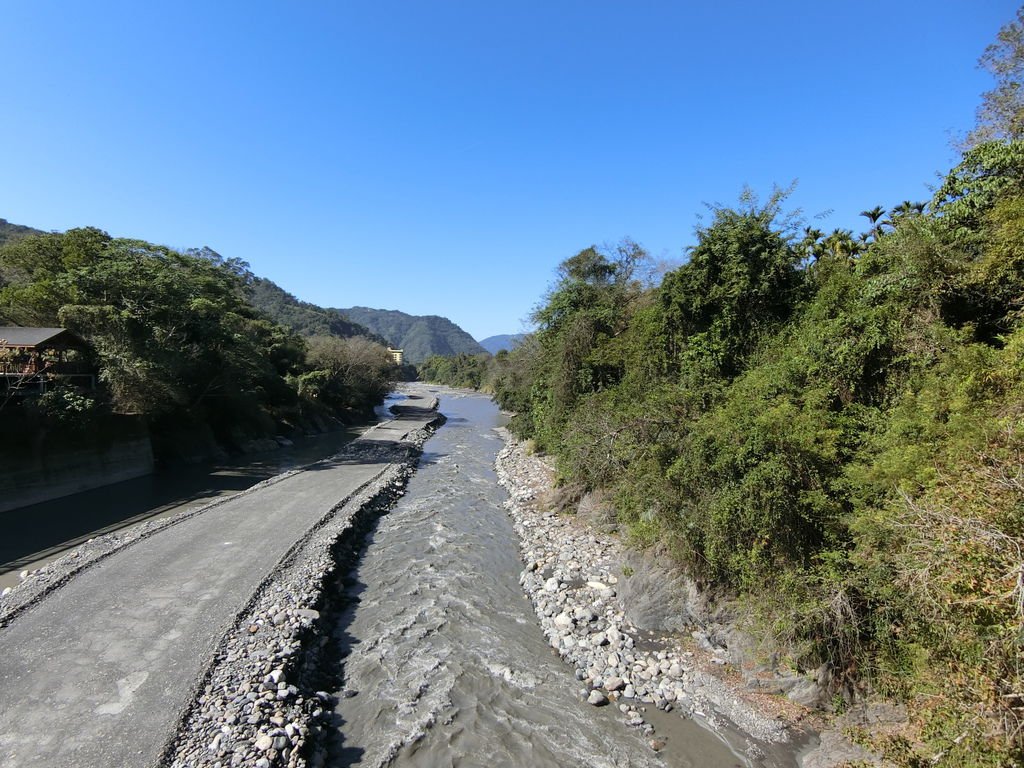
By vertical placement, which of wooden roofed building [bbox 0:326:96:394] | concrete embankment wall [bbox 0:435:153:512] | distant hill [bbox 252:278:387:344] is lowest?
concrete embankment wall [bbox 0:435:153:512]

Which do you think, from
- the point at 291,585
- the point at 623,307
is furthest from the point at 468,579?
the point at 623,307

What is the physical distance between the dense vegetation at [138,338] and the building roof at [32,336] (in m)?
0.99

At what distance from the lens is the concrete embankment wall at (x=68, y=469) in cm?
1628

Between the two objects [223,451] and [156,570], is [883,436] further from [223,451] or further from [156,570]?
[223,451]

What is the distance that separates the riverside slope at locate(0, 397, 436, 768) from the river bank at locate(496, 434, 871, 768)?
5.90 m

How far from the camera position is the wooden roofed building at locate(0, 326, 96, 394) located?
56.7 feet

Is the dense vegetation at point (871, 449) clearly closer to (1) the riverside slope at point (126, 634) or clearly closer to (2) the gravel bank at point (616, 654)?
(2) the gravel bank at point (616, 654)

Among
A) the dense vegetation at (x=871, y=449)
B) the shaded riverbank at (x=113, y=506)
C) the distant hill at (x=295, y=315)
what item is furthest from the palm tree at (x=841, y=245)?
the distant hill at (x=295, y=315)

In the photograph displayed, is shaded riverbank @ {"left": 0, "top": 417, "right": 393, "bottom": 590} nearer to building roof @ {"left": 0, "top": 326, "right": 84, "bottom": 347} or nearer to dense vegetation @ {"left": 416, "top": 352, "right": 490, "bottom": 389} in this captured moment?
building roof @ {"left": 0, "top": 326, "right": 84, "bottom": 347}

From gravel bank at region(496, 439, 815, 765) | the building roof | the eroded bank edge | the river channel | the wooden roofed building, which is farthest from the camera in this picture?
the building roof

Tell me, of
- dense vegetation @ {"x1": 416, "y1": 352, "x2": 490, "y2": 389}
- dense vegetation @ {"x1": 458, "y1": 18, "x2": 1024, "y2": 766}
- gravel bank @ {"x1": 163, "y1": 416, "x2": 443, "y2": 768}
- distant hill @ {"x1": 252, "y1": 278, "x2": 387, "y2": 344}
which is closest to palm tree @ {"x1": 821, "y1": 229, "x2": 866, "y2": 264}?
dense vegetation @ {"x1": 458, "y1": 18, "x2": 1024, "y2": 766}

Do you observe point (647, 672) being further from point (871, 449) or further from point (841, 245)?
point (841, 245)

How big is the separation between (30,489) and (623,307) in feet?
74.5

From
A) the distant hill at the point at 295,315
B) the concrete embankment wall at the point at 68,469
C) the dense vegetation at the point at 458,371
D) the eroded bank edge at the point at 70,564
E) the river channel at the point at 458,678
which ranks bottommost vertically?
the river channel at the point at 458,678
